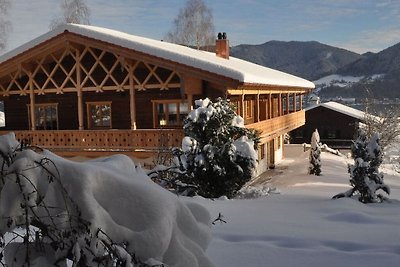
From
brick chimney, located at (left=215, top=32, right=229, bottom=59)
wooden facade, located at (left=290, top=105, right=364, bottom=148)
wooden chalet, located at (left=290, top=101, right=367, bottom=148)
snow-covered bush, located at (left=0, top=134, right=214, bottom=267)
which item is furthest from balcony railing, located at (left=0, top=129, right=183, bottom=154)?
wooden facade, located at (left=290, top=105, right=364, bottom=148)

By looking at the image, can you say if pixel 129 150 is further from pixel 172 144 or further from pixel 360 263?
pixel 360 263

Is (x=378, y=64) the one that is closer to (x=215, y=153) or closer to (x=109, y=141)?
(x=109, y=141)

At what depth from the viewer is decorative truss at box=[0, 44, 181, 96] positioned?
17.8m

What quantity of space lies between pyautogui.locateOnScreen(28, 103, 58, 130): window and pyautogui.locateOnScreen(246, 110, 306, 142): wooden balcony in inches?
385

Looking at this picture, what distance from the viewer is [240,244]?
5.97 metres

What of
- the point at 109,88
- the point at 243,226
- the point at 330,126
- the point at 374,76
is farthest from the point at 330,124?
the point at 374,76

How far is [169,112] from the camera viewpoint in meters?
19.2

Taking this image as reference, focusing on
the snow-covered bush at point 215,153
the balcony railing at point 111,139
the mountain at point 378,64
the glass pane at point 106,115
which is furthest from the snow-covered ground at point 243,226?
the mountain at point 378,64

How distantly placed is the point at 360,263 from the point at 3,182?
14.2 feet

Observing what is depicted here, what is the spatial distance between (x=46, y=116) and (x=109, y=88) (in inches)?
194

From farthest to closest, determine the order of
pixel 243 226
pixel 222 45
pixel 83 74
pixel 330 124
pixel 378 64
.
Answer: pixel 378 64
pixel 330 124
pixel 222 45
pixel 83 74
pixel 243 226

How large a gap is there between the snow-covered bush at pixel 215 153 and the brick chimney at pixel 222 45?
14.0 meters

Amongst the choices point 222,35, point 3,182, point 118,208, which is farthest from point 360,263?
point 222,35

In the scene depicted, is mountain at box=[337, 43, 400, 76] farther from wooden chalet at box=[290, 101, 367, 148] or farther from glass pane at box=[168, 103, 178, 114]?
glass pane at box=[168, 103, 178, 114]
